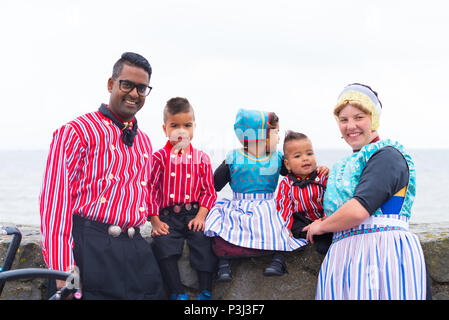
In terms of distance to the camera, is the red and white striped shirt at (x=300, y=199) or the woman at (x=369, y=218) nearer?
the woman at (x=369, y=218)

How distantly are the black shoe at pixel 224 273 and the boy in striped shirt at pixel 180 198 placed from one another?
0.05 metres

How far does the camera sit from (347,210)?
7.21 feet

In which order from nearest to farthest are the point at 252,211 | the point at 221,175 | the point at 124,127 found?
the point at 124,127
the point at 252,211
the point at 221,175

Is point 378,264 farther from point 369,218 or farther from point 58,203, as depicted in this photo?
point 58,203

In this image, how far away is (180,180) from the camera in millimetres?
2838

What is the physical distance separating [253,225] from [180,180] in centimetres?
60

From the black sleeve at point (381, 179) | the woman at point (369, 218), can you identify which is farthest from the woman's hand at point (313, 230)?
the black sleeve at point (381, 179)

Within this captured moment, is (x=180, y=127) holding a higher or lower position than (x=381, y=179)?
higher

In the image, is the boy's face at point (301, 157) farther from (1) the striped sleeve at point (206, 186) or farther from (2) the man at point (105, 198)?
(2) the man at point (105, 198)

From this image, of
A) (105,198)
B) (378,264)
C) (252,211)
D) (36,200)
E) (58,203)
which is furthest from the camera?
(36,200)

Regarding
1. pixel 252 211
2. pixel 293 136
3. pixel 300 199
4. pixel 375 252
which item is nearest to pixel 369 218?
pixel 375 252

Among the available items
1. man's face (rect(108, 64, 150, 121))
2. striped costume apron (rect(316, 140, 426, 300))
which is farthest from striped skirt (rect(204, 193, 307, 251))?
man's face (rect(108, 64, 150, 121))

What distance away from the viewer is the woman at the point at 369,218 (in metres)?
2.18
